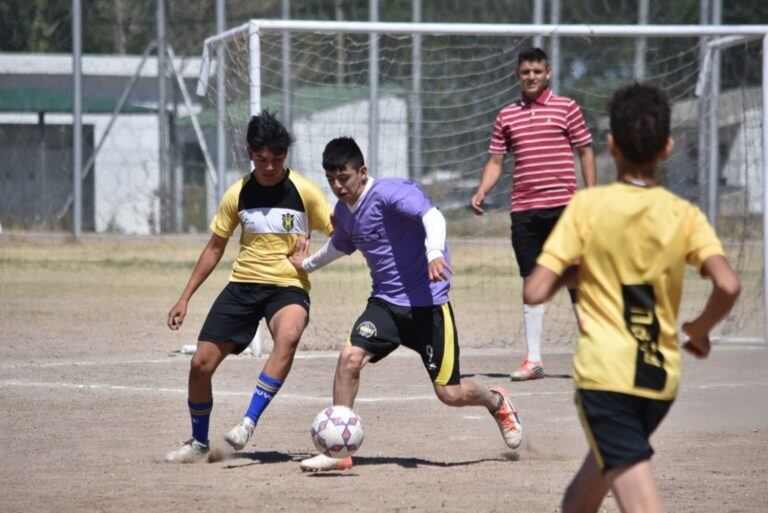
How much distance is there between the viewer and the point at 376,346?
6.08 meters

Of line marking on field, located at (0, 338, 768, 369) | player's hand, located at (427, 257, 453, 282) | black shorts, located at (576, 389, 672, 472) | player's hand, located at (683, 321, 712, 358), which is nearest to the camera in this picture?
black shorts, located at (576, 389, 672, 472)

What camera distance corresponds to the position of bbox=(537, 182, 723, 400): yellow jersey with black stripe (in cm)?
366

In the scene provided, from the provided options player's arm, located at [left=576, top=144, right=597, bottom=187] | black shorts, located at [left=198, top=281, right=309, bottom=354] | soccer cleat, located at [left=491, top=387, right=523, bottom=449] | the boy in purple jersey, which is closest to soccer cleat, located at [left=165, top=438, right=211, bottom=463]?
black shorts, located at [left=198, top=281, right=309, bottom=354]

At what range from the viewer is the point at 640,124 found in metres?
3.69

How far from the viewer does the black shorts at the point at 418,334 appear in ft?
19.9

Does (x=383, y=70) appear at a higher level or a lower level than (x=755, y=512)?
higher

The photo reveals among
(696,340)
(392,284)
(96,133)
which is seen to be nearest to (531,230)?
(392,284)

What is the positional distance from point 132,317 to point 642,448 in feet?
32.5

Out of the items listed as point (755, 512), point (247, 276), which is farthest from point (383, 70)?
point (755, 512)

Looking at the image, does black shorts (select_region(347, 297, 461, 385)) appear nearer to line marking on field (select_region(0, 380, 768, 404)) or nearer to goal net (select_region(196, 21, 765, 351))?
line marking on field (select_region(0, 380, 768, 404))

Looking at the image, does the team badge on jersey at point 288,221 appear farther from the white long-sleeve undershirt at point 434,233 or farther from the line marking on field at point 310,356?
the line marking on field at point 310,356

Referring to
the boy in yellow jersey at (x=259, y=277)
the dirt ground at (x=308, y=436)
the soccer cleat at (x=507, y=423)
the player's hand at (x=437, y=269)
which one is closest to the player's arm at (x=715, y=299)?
the dirt ground at (x=308, y=436)

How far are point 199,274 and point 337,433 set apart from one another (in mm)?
1265

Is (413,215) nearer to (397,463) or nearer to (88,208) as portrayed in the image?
(397,463)
